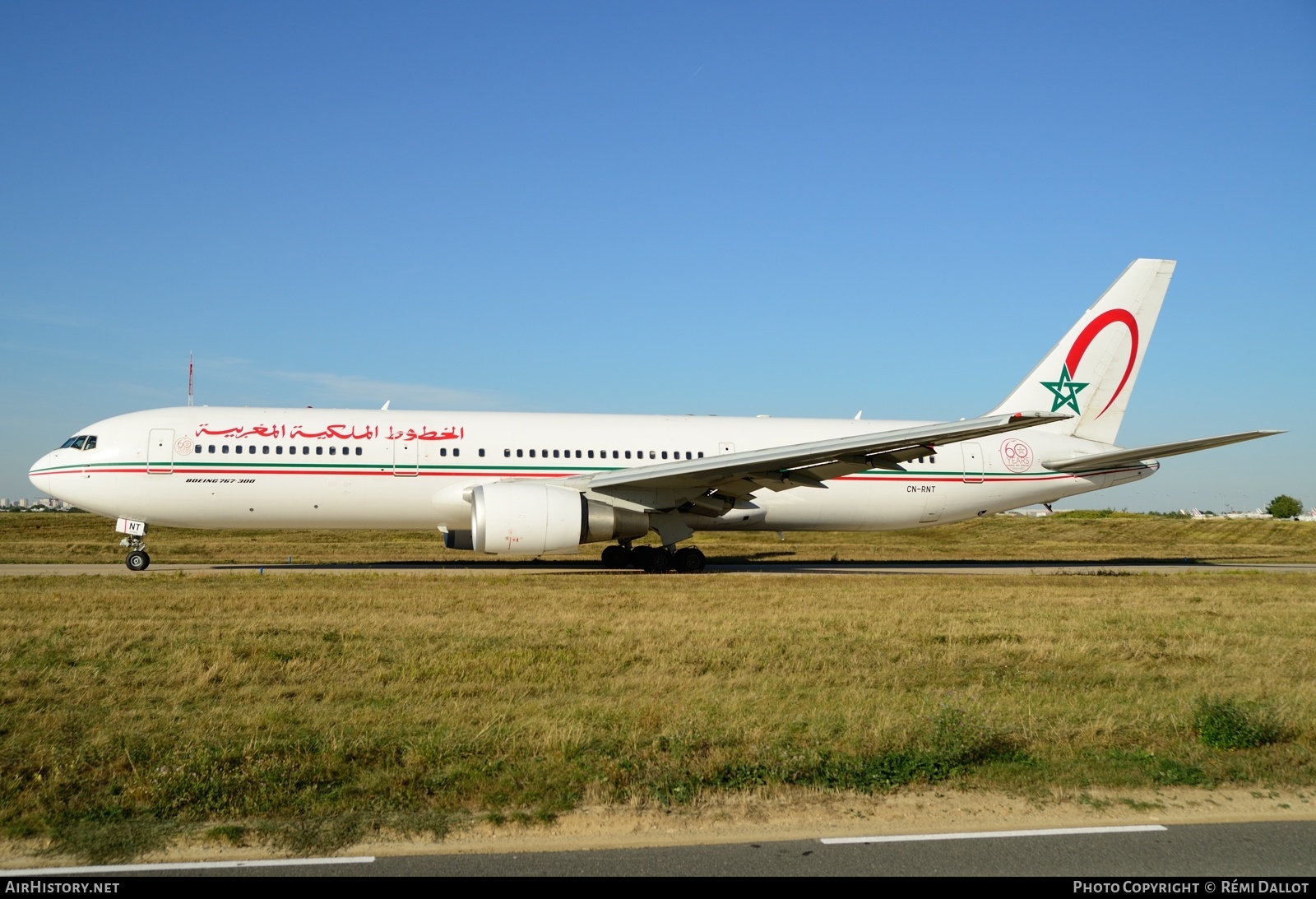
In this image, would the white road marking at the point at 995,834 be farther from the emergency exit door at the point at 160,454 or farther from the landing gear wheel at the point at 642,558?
the emergency exit door at the point at 160,454

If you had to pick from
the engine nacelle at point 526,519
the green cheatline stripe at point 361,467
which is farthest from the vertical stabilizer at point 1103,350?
the engine nacelle at point 526,519

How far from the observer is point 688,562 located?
22.8 m

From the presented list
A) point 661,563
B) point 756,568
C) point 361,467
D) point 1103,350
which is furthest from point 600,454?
point 1103,350

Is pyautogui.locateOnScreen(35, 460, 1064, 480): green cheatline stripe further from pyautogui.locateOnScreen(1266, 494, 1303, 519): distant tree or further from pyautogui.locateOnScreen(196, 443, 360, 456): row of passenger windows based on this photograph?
pyautogui.locateOnScreen(1266, 494, 1303, 519): distant tree

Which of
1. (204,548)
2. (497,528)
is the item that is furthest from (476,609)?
(204,548)

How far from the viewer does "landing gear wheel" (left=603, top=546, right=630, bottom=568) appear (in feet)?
77.6

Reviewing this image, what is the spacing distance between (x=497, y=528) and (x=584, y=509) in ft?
6.50

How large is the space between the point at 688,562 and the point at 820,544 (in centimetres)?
1513

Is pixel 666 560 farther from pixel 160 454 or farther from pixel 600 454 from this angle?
pixel 160 454

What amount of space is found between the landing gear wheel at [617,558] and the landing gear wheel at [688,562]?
57.8 inches

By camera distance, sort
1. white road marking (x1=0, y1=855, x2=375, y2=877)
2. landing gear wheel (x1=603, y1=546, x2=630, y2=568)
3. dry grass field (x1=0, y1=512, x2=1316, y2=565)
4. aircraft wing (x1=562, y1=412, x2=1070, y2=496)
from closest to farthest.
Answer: white road marking (x1=0, y1=855, x2=375, y2=877), aircraft wing (x1=562, y1=412, x2=1070, y2=496), landing gear wheel (x1=603, y1=546, x2=630, y2=568), dry grass field (x1=0, y1=512, x2=1316, y2=565)

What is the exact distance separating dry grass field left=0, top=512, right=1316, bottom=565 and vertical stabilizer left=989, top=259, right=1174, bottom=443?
215 inches

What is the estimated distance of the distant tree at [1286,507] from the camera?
93.1 metres

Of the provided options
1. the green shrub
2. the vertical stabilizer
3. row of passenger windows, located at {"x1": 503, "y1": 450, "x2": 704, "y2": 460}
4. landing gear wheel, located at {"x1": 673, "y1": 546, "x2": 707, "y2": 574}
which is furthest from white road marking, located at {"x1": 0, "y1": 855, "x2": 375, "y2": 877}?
the vertical stabilizer
